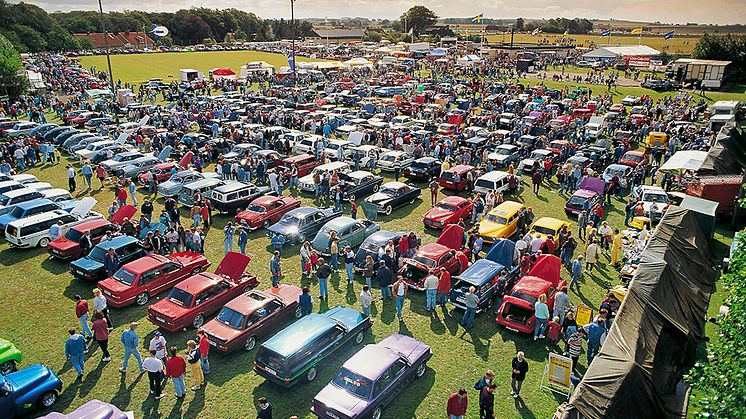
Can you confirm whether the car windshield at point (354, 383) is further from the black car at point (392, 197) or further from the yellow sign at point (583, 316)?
the black car at point (392, 197)

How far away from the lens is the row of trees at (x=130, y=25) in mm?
98438

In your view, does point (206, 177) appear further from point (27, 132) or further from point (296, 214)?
point (27, 132)

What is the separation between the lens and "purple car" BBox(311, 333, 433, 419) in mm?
9617

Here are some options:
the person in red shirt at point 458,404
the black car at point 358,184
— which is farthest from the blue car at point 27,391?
the black car at point 358,184

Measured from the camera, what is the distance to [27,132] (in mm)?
34438

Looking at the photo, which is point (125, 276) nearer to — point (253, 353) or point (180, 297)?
point (180, 297)

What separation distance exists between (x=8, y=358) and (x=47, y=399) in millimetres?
1847

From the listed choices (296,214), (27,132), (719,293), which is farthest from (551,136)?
(27,132)

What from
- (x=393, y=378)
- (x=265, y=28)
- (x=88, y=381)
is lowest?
(x=88, y=381)

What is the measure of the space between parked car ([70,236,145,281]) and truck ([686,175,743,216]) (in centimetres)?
2351

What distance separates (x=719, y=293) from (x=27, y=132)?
42.3 meters

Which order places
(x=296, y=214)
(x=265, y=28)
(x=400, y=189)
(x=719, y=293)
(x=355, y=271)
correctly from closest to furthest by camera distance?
1. (x=719, y=293)
2. (x=355, y=271)
3. (x=296, y=214)
4. (x=400, y=189)
5. (x=265, y=28)

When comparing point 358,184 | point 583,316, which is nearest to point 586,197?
point 583,316

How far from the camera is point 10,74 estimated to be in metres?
47.6
